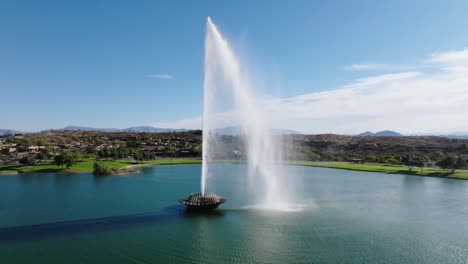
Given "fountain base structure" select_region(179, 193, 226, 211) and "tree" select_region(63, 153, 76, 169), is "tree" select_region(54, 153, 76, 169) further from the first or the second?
"fountain base structure" select_region(179, 193, 226, 211)

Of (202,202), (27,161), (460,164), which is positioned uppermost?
(460,164)

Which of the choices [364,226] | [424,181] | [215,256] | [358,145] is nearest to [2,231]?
[215,256]

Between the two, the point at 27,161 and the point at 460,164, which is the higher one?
the point at 460,164

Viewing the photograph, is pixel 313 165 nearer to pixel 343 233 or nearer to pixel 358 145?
pixel 358 145

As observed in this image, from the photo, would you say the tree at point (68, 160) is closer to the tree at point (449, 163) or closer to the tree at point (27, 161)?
the tree at point (27, 161)

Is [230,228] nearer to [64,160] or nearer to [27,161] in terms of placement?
[64,160]

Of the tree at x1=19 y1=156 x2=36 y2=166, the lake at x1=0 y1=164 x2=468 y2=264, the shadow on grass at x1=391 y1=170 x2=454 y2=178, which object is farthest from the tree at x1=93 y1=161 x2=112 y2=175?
the shadow on grass at x1=391 y1=170 x2=454 y2=178

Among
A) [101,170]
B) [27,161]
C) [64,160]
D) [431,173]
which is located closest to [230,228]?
[101,170]

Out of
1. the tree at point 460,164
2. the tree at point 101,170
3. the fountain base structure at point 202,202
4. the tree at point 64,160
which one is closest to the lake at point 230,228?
the fountain base structure at point 202,202
